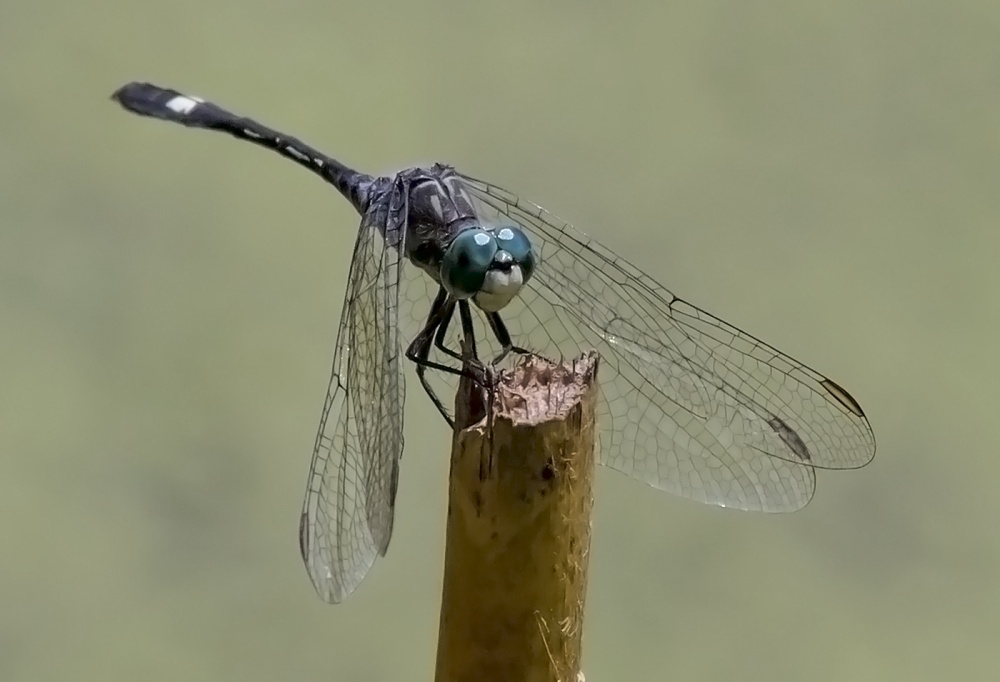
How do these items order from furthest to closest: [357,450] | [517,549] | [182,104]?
[182,104], [357,450], [517,549]

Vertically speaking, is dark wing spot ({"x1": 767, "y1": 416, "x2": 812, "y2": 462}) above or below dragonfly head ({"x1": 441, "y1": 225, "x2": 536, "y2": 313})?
below

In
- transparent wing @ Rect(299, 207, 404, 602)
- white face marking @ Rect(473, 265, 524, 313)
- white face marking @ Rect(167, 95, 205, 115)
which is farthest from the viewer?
white face marking @ Rect(167, 95, 205, 115)

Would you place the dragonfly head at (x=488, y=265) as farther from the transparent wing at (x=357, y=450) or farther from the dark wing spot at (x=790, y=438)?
the dark wing spot at (x=790, y=438)

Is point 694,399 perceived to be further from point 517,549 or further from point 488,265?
point 517,549

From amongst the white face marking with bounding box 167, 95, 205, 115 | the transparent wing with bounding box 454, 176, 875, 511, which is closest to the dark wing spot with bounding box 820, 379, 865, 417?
the transparent wing with bounding box 454, 176, 875, 511

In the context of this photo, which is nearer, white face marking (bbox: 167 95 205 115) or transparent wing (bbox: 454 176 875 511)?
transparent wing (bbox: 454 176 875 511)

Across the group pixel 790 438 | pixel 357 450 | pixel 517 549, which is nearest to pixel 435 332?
pixel 357 450

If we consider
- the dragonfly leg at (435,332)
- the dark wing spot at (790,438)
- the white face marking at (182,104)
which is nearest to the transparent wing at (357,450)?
the dragonfly leg at (435,332)

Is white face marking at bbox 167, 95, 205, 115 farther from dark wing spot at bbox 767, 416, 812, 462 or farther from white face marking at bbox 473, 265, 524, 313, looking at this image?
dark wing spot at bbox 767, 416, 812, 462
